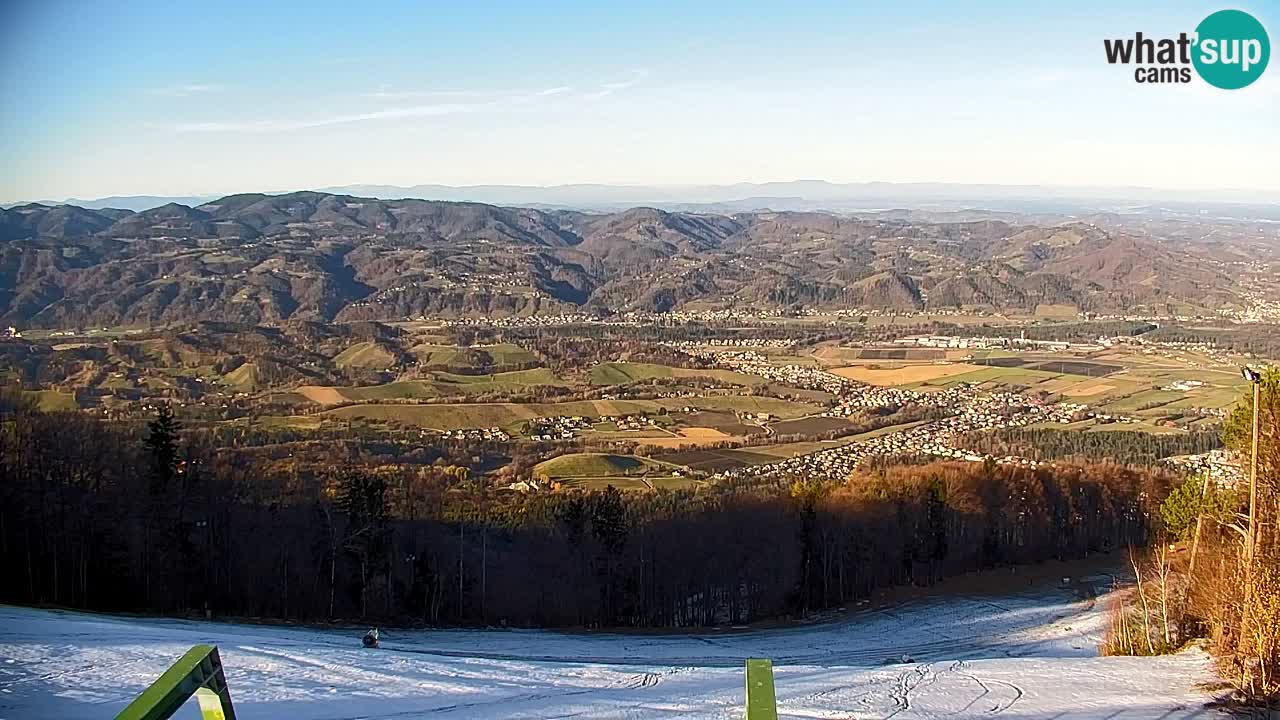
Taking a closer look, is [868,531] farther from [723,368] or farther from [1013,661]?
[723,368]

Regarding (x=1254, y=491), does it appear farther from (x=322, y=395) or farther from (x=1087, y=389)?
(x=1087, y=389)

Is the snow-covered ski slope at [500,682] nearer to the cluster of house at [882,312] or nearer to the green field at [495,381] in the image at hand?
the green field at [495,381]

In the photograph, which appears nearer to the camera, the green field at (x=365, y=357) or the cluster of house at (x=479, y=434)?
the cluster of house at (x=479, y=434)

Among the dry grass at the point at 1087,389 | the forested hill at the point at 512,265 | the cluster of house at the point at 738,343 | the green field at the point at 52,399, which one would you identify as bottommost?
the dry grass at the point at 1087,389

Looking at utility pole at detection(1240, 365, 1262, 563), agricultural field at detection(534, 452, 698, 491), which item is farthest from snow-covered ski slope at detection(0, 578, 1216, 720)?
agricultural field at detection(534, 452, 698, 491)

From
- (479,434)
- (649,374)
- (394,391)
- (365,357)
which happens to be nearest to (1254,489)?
(479,434)

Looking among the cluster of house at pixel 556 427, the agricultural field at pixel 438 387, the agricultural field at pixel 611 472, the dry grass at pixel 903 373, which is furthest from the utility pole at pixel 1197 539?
the dry grass at pixel 903 373
